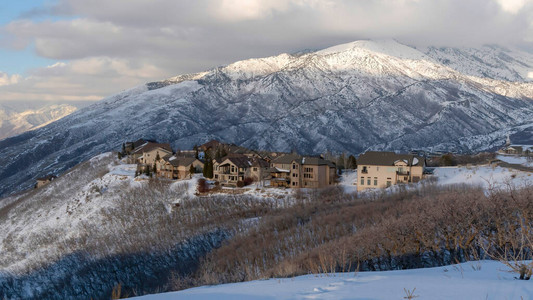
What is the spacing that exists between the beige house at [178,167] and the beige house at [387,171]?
3725 centimetres

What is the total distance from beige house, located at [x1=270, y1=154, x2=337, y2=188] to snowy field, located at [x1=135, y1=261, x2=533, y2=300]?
61025 millimetres

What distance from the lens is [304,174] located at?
256 ft

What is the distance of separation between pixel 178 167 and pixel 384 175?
147 feet

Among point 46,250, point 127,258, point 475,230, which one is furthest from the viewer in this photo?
point 46,250

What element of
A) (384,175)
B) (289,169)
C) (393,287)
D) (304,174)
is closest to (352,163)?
(304,174)

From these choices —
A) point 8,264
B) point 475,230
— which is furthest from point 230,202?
point 475,230

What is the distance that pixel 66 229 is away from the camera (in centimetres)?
7488

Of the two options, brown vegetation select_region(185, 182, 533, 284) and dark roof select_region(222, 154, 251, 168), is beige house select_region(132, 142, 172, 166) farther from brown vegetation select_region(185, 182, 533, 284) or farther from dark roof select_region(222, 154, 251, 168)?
brown vegetation select_region(185, 182, 533, 284)

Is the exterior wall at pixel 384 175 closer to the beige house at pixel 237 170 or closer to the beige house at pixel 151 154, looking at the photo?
the beige house at pixel 237 170

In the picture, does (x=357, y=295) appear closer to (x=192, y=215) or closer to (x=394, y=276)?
(x=394, y=276)

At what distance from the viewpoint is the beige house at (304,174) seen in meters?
76.9

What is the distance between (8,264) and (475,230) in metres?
73.8

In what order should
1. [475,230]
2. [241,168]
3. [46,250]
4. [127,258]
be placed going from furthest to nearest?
[241,168], [46,250], [127,258], [475,230]

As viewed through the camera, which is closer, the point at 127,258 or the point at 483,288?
the point at 483,288
